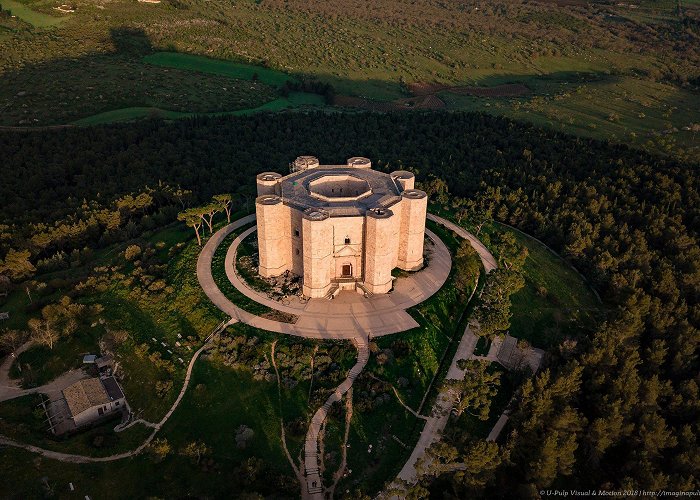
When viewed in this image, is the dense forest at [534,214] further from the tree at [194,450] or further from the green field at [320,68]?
the tree at [194,450]

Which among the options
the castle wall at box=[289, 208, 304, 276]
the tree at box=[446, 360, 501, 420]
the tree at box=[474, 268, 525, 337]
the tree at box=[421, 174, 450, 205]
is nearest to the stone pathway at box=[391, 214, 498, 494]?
the tree at box=[446, 360, 501, 420]

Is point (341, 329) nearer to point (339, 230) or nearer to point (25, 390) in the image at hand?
point (339, 230)

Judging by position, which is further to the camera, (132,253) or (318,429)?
(132,253)

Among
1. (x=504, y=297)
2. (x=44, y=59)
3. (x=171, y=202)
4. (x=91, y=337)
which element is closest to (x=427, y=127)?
(x=171, y=202)

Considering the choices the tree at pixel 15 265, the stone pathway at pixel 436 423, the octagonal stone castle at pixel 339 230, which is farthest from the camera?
the tree at pixel 15 265

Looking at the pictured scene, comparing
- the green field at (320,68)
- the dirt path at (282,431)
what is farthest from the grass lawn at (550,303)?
the green field at (320,68)

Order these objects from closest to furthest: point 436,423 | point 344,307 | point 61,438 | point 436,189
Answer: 1. point 61,438
2. point 436,423
3. point 344,307
4. point 436,189

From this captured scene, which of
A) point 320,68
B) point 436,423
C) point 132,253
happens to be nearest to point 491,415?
point 436,423

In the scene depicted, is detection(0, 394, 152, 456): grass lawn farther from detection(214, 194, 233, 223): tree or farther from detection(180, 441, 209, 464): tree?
detection(214, 194, 233, 223): tree
